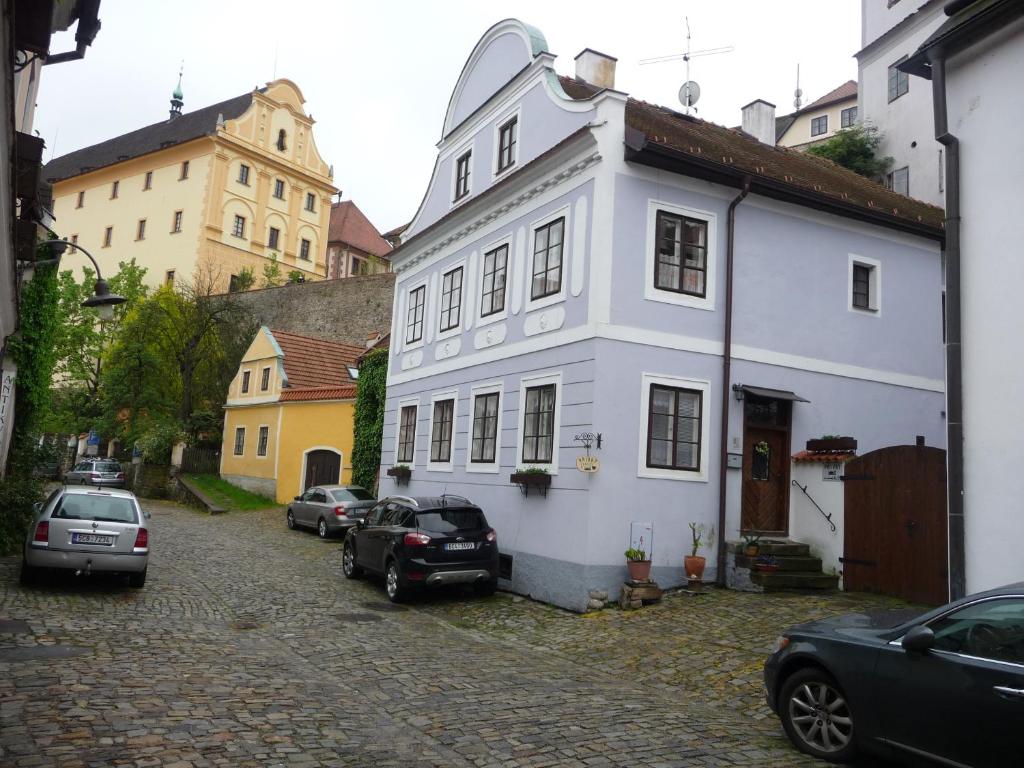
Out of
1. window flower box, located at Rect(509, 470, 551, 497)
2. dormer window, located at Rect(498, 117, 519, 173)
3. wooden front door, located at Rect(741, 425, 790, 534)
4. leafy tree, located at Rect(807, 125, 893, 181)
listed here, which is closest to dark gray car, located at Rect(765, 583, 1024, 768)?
window flower box, located at Rect(509, 470, 551, 497)

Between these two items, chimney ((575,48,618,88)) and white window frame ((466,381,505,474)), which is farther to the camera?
chimney ((575,48,618,88))

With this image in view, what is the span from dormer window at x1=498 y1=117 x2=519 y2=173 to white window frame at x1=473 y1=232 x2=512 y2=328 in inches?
66.3

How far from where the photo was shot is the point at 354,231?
245ft

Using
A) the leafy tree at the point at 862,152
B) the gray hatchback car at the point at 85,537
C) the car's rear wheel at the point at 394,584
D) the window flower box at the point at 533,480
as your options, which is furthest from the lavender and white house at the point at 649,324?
the leafy tree at the point at 862,152

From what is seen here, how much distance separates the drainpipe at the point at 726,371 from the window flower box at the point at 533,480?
9.52ft

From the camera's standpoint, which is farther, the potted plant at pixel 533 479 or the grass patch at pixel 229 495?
the grass patch at pixel 229 495

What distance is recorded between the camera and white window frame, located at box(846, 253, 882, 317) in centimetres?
1622

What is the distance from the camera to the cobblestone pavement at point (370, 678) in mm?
6219

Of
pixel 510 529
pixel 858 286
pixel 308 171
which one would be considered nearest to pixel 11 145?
pixel 510 529

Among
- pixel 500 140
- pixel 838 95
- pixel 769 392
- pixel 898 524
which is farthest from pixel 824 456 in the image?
pixel 838 95

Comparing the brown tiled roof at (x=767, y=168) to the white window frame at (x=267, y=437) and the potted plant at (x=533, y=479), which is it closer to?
the potted plant at (x=533, y=479)

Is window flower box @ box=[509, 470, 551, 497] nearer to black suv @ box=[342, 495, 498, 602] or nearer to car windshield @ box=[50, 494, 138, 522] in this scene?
black suv @ box=[342, 495, 498, 602]

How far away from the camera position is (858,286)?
1653cm

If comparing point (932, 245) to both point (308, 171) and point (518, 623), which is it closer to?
point (518, 623)
